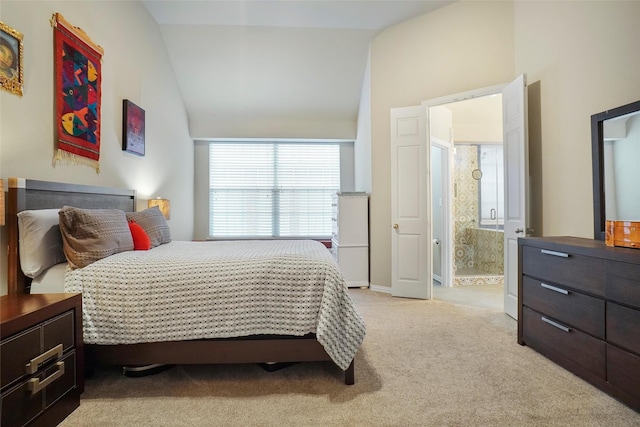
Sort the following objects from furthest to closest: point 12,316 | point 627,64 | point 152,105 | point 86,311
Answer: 1. point 152,105
2. point 627,64
3. point 86,311
4. point 12,316

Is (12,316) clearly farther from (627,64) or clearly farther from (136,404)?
(627,64)

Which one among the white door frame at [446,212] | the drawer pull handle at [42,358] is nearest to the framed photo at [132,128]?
the drawer pull handle at [42,358]

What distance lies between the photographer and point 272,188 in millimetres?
5684

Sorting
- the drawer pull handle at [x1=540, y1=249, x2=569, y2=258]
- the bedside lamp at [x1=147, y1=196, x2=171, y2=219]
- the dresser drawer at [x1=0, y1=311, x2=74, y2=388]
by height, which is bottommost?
the dresser drawer at [x1=0, y1=311, x2=74, y2=388]

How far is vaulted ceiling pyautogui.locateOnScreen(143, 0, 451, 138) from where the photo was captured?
379cm

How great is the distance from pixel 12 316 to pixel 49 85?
1.74 m

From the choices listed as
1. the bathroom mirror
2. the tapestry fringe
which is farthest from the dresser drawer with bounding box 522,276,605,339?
the tapestry fringe

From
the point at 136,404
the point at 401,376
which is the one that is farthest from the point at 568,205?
the point at 136,404

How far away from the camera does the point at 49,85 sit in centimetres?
227

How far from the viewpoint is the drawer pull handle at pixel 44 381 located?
54.7 inches

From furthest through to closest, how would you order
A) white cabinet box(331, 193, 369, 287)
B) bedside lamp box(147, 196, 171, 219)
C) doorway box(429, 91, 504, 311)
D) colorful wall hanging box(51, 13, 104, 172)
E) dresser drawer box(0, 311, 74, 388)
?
doorway box(429, 91, 504, 311), white cabinet box(331, 193, 369, 287), bedside lamp box(147, 196, 171, 219), colorful wall hanging box(51, 13, 104, 172), dresser drawer box(0, 311, 74, 388)

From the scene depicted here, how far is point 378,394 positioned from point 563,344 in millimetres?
1265

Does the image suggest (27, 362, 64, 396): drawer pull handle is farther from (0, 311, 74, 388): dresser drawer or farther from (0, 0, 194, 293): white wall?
(0, 0, 194, 293): white wall

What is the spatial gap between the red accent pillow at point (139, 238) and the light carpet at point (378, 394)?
87 cm
